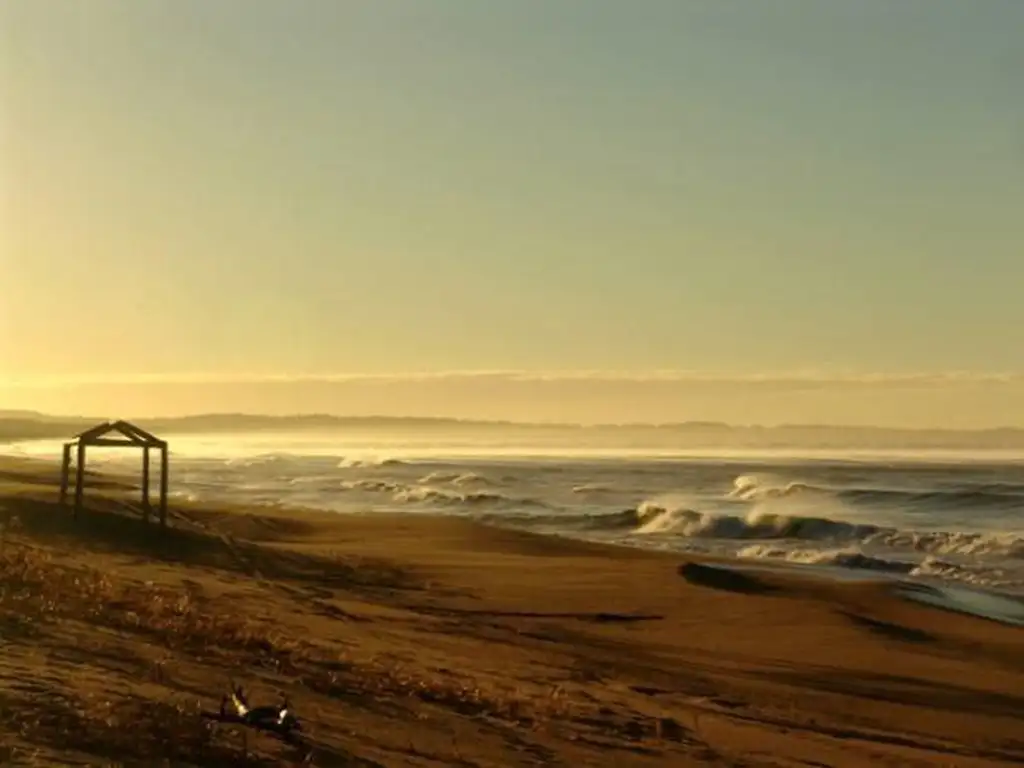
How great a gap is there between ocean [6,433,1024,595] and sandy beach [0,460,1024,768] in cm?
909

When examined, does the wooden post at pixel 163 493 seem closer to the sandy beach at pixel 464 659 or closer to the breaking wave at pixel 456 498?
the sandy beach at pixel 464 659

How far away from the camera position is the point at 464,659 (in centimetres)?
1520

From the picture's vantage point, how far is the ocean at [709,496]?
3788 centimetres

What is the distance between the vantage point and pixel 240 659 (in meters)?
12.5

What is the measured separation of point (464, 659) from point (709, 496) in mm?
46958

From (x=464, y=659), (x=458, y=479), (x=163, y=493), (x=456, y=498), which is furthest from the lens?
(x=458, y=479)

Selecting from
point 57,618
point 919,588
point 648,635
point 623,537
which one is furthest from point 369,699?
point 623,537

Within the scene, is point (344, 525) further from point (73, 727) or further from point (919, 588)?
point (73, 727)

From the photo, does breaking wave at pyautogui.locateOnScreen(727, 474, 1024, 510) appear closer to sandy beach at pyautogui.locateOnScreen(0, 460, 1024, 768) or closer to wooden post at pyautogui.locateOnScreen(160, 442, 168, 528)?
sandy beach at pyautogui.locateOnScreen(0, 460, 1024, 768)

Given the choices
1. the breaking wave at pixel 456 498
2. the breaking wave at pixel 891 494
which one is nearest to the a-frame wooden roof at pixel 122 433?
the breaking wave at pixel 456 498

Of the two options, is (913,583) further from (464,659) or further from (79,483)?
(464,659)

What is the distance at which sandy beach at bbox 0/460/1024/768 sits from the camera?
32.6 feet

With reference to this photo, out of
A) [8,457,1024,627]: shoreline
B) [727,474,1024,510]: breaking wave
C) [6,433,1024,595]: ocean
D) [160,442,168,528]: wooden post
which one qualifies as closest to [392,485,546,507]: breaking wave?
[6,433,1024,595]: ocean

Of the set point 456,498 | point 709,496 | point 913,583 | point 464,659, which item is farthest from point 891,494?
point 464,659
